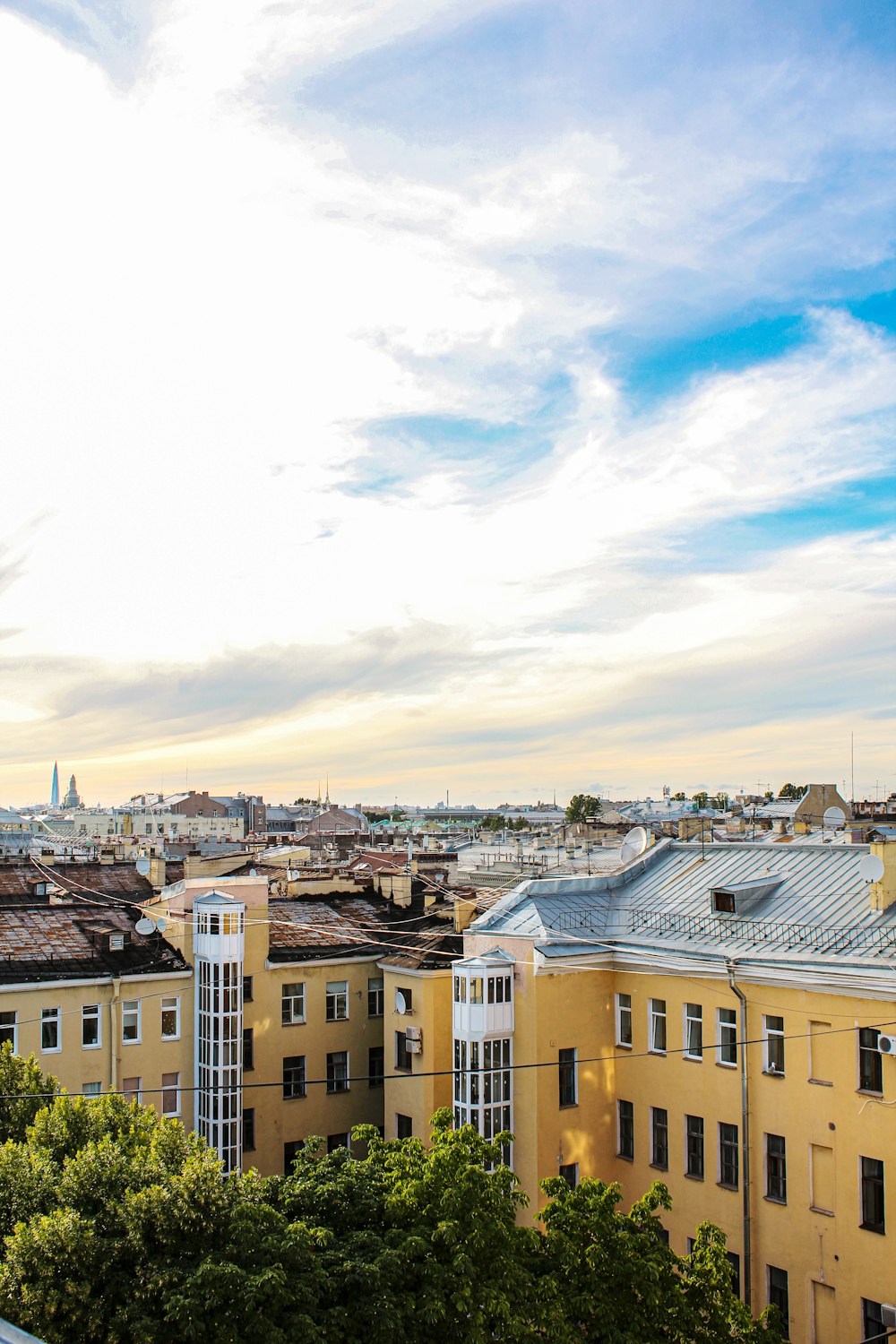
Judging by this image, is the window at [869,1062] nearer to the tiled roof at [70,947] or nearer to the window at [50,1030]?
the tiled roof at [70,947]

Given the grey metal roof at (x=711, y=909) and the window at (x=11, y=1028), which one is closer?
the grey metal roof at (x=711, y=909)

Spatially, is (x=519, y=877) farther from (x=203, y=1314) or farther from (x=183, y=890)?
(x=203, y=1314)

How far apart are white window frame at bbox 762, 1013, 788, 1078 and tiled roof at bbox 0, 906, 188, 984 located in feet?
61.0

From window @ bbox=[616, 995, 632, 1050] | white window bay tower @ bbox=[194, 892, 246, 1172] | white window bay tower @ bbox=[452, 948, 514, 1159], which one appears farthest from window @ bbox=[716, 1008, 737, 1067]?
white window bay tower @ bbox=[194, 892, 246, 1172]

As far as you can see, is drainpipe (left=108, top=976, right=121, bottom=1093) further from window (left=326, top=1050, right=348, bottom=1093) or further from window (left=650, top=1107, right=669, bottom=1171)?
window (left=650, top=1107, right=669, bottom=1171)

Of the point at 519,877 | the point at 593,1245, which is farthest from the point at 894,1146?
the point at 519,877

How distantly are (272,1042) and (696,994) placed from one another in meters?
15.2

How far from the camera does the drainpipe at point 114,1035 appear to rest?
112 feet

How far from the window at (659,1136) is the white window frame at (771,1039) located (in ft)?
14.0

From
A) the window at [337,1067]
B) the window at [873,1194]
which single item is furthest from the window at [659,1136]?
the window at [337,1067]

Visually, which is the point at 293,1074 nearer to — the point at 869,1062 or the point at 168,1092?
the point at 168,1092

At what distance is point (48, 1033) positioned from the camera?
3328cm

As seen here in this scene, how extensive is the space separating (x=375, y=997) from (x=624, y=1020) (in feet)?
34.8

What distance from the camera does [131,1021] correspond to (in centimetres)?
3503
